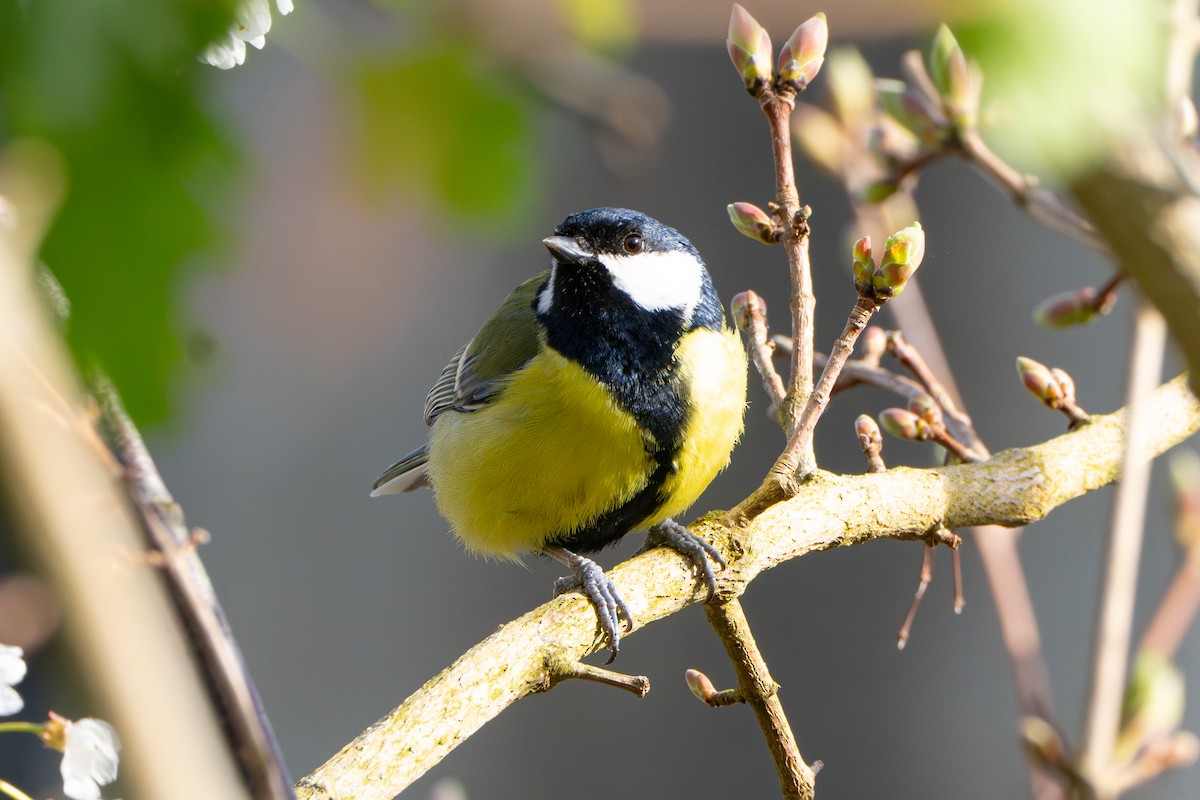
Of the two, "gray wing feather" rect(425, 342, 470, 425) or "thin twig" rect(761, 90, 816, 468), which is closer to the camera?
"thin twig" rect(761, 90, 816, 468)

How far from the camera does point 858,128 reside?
1271mm

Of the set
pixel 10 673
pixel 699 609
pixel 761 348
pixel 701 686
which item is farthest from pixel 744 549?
pixel 699 609

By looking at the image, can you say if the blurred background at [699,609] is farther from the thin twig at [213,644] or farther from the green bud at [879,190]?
the thin twig at [213,644]

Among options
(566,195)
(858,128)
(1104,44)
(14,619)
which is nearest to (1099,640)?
(1104,44)

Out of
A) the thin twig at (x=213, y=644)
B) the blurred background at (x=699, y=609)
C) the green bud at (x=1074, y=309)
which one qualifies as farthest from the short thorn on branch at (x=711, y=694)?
the blurred background at (x=699, y=609)

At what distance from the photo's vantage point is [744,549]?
1.13 m

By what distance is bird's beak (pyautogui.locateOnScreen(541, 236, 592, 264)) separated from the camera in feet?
4.88

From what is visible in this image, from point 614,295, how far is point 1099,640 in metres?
0.91

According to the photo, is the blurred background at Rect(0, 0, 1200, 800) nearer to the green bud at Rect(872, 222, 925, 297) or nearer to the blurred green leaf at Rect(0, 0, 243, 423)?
the green bud at Rect(872, 222, 925, 297)

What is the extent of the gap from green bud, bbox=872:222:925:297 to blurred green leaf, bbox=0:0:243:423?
0.65 metres

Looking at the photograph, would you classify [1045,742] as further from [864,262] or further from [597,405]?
[597,405]

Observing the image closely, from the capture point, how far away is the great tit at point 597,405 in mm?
1393

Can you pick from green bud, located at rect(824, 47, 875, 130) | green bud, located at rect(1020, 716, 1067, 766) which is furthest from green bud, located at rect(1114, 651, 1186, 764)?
green bud, located at rect(824, 47, 875, 130)

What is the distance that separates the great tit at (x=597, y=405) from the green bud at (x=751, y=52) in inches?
17.9
